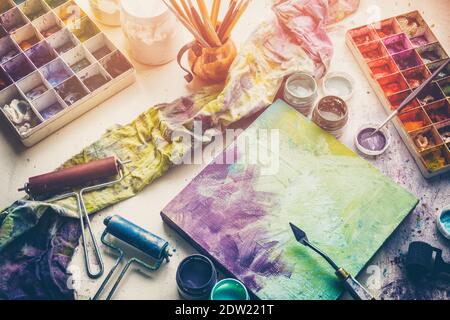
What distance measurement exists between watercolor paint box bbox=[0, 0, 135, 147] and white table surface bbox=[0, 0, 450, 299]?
2.5 inches

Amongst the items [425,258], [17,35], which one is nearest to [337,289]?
[425,258]

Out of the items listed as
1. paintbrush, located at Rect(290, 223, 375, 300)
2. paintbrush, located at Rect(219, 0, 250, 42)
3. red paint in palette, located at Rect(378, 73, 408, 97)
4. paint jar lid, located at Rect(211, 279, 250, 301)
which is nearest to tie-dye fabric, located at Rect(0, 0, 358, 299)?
paintbrush, located at Rect(219, 0, 250, 42)

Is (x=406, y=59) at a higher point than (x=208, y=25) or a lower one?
lower

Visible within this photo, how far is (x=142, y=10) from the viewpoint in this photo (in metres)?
1.86

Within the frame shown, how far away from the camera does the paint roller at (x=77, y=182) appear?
1666 millimetres

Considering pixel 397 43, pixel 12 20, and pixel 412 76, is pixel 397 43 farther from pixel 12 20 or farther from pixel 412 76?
pixel 12 20

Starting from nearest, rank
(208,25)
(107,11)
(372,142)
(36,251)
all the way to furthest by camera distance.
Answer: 1. (36,251)
2. (208,25)
3. (372,142)
4. (107,11)

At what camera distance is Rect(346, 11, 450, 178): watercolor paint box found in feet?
5.80

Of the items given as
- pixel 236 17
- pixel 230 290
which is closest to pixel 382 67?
pixel 236 17

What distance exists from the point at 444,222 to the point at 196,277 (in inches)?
32.2

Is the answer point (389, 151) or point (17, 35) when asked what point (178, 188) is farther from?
point (17, 35)

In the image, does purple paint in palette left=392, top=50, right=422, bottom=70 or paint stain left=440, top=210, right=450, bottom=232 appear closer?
paint stain left=440, top=210, right=450, bottom=232

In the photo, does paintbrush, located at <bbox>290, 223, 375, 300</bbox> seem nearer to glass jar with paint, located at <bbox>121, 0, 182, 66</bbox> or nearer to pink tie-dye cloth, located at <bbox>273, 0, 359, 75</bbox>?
pink tie-dye cloth, located at <bbox>273, 0, 359, 75</bbox>

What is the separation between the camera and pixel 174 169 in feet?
5.89
